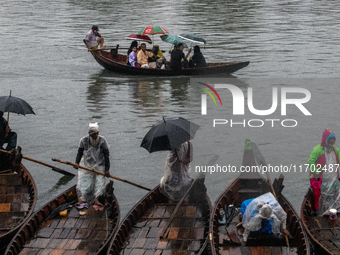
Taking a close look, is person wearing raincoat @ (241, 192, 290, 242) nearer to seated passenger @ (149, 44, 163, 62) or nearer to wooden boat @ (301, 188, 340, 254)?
wooden boat @ (301, 188, 340, 254)

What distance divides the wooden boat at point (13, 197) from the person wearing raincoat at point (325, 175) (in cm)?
519

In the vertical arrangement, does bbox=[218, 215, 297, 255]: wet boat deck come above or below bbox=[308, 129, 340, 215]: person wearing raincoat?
below

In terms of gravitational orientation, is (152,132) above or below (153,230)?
above

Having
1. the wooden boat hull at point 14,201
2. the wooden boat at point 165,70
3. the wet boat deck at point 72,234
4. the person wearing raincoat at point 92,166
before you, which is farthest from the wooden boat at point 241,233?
the wooden boat at point 165,70

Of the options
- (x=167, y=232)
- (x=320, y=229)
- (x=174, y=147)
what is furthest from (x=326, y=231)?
(x=174, y=147)

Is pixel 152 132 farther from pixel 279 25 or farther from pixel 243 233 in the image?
pixel 279 25

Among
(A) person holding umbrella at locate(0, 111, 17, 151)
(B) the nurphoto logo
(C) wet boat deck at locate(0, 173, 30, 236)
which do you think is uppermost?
(A) person holding umbrella at locate(0, 111, 17, 151)

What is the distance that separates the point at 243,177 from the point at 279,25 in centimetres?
2710

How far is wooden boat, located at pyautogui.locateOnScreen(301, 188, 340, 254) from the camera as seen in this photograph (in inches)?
314

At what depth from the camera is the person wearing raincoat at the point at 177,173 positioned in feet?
29.5

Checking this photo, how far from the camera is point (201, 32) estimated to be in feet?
108

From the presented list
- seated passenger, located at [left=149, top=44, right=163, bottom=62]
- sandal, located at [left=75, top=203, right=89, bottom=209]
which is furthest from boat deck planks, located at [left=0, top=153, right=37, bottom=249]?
seated passenger, located at [left=149, top=44, right=163, bottom=62]

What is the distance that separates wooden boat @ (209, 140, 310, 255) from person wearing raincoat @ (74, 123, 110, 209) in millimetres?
2244

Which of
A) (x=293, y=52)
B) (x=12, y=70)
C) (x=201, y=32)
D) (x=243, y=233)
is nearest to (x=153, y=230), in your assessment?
(x=243, y=233)
